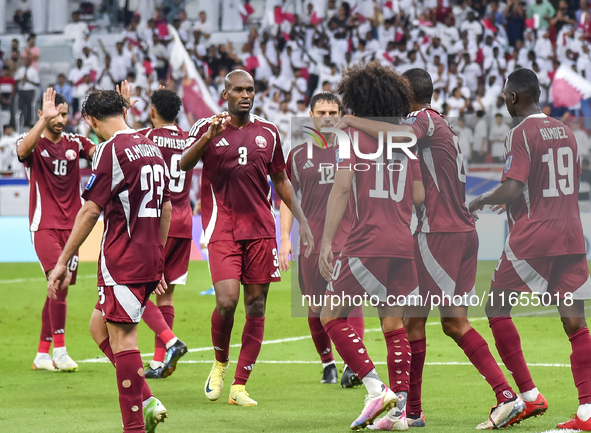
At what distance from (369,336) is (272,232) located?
367 centimetres

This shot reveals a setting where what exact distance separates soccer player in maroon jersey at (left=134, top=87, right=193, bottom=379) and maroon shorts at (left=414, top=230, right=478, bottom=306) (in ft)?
8.62

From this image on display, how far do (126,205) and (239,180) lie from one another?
62.8 inches

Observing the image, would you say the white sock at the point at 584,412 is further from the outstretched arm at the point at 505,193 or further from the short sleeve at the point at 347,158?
the short sleeve at the point at 347,158

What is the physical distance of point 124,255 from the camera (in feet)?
→ 16.6

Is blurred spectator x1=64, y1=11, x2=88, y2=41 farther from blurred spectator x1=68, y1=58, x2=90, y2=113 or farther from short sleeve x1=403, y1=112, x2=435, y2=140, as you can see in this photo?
short sleeve x1=403, y1=112, x2=435, y2=140

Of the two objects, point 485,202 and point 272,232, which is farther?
point 272,232

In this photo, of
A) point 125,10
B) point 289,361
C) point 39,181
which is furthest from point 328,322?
point 125,10

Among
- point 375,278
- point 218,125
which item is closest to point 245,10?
point 218,125

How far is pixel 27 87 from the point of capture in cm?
2589

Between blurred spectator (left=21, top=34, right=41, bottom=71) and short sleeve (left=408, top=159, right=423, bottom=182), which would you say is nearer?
short sleeve (left=408, top=159, right=423, bottom=182)

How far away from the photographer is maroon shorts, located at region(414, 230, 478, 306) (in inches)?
223

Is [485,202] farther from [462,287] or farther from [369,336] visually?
[369,336]

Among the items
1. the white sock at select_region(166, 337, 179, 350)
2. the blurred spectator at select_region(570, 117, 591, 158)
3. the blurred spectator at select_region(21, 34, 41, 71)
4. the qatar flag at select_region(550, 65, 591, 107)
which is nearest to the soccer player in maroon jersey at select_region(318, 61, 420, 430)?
the white sock at select_region(166, 337, 179, 350)

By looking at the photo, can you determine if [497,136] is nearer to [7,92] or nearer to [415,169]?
[415,169]
